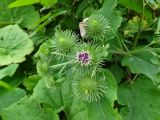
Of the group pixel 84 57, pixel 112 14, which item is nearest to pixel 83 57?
Answer: pixel 84 57

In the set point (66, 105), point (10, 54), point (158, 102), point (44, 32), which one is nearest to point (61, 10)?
point (44, 32)

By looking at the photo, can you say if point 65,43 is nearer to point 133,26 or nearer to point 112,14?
point 112,14

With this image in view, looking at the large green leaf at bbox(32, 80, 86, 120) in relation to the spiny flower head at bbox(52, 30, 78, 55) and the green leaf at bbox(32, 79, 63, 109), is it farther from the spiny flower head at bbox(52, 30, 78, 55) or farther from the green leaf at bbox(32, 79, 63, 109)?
the spiny flower head at bbox(52, 30, 78, 55)

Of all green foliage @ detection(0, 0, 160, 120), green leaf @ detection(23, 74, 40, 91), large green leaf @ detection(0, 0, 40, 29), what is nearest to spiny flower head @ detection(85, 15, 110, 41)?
green foliage @ detection(0, 0, 160, 120)

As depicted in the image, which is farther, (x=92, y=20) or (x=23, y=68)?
(x=23, y=68)

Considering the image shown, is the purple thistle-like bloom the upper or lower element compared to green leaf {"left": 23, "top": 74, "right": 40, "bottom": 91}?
upper

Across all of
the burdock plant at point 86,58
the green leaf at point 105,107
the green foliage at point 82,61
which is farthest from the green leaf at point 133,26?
the green leaf at point 105,107

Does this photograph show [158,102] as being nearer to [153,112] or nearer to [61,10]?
[153,112]
